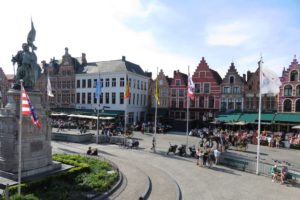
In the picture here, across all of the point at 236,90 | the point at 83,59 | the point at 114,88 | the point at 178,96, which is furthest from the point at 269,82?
the point at 83,59

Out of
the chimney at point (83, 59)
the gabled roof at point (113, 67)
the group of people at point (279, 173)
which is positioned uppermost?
the chimney at point (83, 59)

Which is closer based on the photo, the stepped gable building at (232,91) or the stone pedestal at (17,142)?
the stone pedestal at (17,142)

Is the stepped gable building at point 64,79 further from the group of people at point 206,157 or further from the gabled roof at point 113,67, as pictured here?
the group of people at point 206,157

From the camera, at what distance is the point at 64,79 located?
52.8 meters

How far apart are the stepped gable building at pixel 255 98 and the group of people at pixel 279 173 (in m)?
23.6

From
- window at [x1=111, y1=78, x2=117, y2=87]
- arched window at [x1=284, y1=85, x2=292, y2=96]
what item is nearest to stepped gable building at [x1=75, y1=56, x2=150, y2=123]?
window at [x1=111, y1=78, x2=117, y2=87]

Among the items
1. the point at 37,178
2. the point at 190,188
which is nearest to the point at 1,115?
the point at 37,178

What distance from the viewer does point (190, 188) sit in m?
14.5

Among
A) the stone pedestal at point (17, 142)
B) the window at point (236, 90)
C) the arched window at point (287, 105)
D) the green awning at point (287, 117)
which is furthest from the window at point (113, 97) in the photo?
the stone pedestal at point (17, 142)

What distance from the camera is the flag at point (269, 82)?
17.3m

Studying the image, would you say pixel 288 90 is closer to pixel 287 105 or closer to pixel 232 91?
pixel 287 105

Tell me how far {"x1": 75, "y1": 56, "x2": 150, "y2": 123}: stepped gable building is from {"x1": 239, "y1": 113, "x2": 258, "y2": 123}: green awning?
19.0 metres

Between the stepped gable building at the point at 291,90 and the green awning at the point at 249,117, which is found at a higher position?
the stepped gable building at the point at 291,90

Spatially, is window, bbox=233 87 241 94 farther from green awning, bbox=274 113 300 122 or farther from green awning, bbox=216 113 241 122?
green awning, bbox=274 113 300 122
